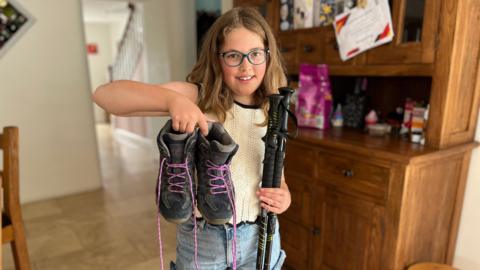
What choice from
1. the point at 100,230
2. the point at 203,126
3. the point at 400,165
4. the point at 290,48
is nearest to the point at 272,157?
the point at 203,126

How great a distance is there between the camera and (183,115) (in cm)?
67

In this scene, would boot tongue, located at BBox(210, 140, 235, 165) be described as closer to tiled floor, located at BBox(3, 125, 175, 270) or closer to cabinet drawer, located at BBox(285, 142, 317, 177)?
cabinet drawer, located at BBox(285, 142, 317, 177)

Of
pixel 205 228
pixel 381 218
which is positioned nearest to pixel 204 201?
pixel 205 228

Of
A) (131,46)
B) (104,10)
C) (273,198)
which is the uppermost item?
(104,10)

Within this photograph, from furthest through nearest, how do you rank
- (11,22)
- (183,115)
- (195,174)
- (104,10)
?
(104,10) → (11,22) → (195,174) → (183,115)

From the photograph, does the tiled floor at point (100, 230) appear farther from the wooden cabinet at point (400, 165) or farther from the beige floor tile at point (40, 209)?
Result: the wooden cabinet at point (400, 165)

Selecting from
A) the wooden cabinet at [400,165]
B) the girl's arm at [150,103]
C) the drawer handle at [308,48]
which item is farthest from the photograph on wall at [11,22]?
the girl's arm at [150,103]

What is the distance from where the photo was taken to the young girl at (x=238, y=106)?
0.82m

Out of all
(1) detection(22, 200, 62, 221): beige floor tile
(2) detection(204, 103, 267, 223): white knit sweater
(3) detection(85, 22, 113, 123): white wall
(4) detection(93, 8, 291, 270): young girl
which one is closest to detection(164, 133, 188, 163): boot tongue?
(4) detection(93, 8, 291, 270): young girl

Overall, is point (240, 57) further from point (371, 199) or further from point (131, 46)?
point (131, 46)

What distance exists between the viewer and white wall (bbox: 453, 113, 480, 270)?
155 centimetres

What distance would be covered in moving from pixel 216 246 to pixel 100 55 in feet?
25.3

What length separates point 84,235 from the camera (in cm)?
237

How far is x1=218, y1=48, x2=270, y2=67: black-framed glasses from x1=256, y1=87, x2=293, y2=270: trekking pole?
0.33 feet
